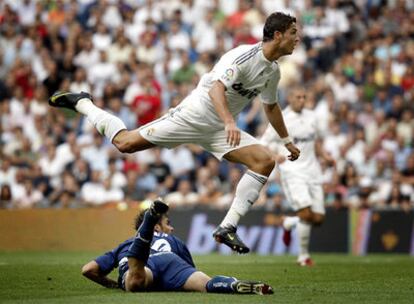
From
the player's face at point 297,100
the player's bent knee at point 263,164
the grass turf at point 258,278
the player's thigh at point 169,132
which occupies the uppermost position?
the player's face at point 297,100

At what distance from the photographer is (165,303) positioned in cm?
954

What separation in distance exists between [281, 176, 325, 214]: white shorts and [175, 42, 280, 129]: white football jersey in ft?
15.9

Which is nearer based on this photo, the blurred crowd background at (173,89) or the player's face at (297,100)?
the player's face at (297,100)

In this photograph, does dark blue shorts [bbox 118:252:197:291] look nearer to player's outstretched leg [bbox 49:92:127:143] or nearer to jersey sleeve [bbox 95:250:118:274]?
jersey sleeve [bbox 95:250:118:274]

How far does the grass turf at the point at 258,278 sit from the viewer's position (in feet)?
33.1

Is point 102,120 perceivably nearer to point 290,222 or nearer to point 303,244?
point 303,244

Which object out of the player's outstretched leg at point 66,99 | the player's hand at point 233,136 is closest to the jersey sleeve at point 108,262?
the player's hand at point 233,136

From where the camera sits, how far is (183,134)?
12156 millimetres

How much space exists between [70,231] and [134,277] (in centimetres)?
1166

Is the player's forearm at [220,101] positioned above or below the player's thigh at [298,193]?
above

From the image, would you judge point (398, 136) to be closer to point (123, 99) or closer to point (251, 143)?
point (123, 99)

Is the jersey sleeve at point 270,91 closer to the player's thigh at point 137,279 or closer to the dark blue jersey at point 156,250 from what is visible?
the dark blue jersey at point 156,250

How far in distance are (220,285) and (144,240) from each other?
2.92 feet

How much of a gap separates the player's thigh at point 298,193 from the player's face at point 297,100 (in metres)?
1.16
